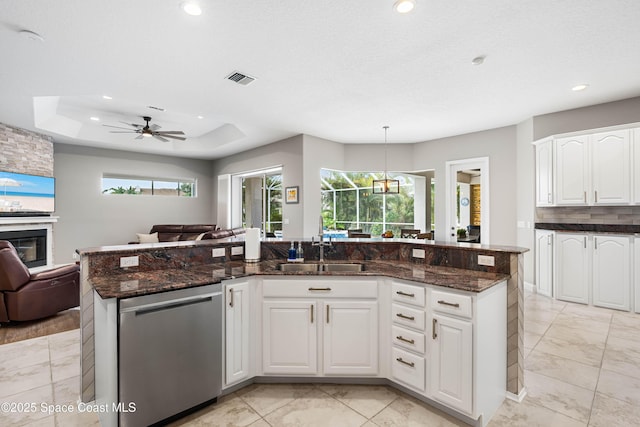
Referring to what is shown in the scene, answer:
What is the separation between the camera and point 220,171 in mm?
8297

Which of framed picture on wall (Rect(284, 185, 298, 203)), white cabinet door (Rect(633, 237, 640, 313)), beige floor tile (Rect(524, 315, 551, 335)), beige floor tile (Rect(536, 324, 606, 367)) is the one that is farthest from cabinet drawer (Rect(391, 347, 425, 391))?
framed picture on wall (Rect(284, 185, 298, 203))

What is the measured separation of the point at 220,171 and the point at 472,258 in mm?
7275

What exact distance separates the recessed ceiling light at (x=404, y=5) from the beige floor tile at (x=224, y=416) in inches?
115

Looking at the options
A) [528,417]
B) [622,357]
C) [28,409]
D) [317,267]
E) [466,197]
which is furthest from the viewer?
[466,197]

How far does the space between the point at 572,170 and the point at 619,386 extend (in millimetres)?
3024

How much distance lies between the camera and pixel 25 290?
3348 millimetres

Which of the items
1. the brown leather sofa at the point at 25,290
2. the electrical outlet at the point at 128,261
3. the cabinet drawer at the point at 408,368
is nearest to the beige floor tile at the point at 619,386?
the cabinet drawer at the point at 408,368

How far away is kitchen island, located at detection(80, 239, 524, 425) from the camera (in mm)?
1838

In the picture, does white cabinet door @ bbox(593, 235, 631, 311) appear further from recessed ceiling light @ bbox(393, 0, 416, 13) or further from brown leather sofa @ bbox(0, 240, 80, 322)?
brown leather sofa @ bbox(0, 240, 80, 322)

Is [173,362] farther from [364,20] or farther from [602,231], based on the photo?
[602,231]

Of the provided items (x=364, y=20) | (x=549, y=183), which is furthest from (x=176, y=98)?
(x=549, y=183)

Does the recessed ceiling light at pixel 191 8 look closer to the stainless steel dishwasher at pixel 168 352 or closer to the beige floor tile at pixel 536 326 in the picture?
the stainless steel dishwasher at pixel 168 352

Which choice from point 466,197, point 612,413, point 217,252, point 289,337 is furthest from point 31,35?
point 466,197

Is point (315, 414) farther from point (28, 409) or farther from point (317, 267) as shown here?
point (28, 409)
